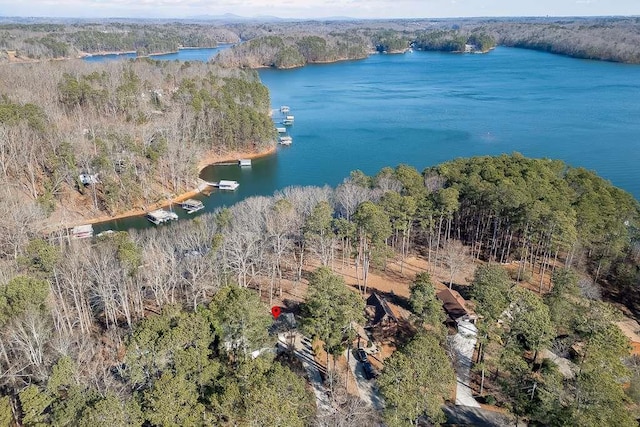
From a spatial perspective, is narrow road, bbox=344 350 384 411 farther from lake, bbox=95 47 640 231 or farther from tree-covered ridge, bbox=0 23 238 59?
tree-covered ridge, bbox=0 23 238 59

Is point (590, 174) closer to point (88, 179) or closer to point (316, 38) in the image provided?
point (88, 179)

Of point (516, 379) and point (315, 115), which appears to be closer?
point (516, 379)

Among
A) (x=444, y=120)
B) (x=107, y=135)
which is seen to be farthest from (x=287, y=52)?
(x=107, y=135)

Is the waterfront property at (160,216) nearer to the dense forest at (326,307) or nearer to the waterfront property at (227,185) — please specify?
the waterfront property at (227,185)

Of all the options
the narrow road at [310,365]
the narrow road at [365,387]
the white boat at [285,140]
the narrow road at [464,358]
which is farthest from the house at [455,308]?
the white boat at [285,140]

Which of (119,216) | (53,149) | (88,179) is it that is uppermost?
(53,149)

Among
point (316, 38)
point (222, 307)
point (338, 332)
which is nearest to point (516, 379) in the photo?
point (338, 332)

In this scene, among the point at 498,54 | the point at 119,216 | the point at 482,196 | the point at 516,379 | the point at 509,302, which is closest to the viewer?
the point at 516,379

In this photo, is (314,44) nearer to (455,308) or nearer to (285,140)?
(285,140)

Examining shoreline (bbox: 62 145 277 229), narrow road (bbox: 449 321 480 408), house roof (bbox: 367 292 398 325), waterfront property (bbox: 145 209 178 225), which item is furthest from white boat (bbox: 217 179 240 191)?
narrow road (bbox: 449 321 480 408)
